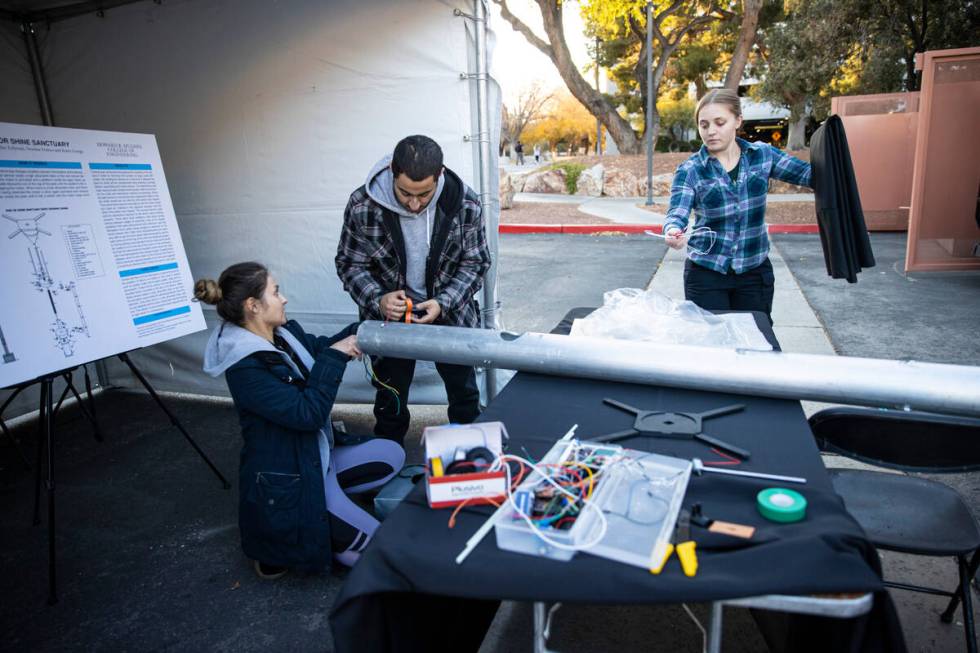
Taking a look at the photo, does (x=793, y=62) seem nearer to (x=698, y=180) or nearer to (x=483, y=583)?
A: (x=698, y=180)

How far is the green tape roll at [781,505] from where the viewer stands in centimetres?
124

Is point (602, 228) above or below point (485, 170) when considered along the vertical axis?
below

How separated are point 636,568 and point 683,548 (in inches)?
3.7

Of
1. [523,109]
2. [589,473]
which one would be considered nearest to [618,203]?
[589,473]

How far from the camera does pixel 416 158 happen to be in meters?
2.40

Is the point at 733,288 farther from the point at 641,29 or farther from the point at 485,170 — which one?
the point at 641,29

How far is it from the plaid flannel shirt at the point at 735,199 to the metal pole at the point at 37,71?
4132 mm

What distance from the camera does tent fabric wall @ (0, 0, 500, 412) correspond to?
343cm

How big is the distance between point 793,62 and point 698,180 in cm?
1804

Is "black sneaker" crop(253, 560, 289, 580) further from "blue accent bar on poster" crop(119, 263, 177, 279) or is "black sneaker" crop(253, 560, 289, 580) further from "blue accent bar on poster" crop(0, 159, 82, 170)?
"blue accent bar on poster" crop(0, 159, 82, 170)

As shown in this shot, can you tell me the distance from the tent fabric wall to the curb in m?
7.59

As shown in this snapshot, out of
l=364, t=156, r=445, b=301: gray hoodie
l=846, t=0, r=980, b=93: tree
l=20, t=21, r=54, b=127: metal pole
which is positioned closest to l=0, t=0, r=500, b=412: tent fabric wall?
l=20, t=21, r=54, b=127: metal pole

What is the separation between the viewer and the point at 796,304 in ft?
20.9

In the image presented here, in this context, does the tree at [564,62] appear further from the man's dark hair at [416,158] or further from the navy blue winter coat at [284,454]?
the navy blue winter coat at [284,454]
